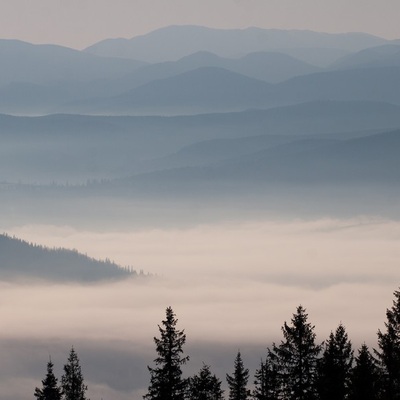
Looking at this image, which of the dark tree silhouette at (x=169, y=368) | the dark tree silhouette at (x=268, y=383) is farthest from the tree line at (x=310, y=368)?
the dark tree silhouette at (x=268, y=383)

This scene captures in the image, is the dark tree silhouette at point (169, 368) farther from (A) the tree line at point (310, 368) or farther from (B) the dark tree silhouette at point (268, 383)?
(B) the dark tree silhouette at point (268, 383)

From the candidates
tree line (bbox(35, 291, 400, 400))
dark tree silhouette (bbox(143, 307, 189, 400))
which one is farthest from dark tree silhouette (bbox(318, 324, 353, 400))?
dark tree silhouette (bbox(143, 307, 189, 400))

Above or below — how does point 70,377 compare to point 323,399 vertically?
above

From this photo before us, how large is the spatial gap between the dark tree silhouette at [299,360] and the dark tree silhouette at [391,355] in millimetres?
3259

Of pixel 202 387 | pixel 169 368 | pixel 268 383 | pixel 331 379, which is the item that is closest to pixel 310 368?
pixel 331 379

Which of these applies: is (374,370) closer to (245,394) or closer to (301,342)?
Result: (301,342)

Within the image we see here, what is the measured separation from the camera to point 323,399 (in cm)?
4628

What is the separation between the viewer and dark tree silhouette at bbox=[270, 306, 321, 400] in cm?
4597

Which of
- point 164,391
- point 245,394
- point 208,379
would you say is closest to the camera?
point 164,391

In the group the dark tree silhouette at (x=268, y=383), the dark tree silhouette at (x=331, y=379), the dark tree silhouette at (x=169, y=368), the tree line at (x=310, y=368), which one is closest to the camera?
the tree line at (x=310, y=368)

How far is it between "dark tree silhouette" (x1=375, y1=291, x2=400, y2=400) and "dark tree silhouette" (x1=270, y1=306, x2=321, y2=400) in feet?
10.7

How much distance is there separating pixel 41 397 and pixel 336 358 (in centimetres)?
1942

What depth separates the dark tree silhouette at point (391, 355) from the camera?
157 feet

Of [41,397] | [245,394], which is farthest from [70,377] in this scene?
[245,394]
